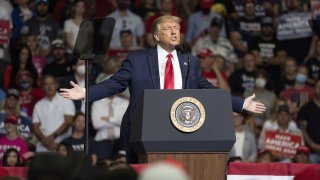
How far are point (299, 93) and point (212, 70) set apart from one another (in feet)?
3.95

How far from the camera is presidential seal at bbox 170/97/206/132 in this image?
9141 millimetres

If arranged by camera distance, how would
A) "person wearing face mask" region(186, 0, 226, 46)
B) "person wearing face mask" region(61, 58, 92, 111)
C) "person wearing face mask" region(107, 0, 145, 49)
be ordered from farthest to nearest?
"person wearing face mask" region(186, 0, 226, 46)
"person wearing face mask" region(107, 0, 145, 49)
"person wearing face mask" region(61, 58, 92, 111)

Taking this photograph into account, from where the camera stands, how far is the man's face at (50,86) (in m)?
15.6

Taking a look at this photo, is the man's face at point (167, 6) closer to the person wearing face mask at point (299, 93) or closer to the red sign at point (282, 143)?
the person wearing face mask at point (299, 93)

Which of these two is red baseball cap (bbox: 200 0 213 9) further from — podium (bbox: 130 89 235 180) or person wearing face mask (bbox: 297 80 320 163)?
podium (bbox: 130 89 235 180)

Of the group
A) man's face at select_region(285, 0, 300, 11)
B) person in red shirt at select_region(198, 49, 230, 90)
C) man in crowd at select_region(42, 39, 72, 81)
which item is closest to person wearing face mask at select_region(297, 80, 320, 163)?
person in red shirt at select_region(198, 49, 230, 90)

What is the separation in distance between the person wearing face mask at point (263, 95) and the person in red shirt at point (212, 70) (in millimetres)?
425

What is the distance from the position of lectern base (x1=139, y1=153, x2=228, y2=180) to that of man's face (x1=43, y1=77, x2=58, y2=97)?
21.5 ft

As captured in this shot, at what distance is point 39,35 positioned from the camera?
1725 centimetres

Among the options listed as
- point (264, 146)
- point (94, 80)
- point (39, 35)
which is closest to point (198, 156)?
point (264, 146)

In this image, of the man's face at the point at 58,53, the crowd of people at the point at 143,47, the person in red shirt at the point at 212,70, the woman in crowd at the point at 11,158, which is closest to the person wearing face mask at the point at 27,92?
the crowd of people at the point at 143,47

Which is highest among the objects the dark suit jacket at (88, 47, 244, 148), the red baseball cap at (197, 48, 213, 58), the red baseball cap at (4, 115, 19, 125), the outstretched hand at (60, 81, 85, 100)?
the dark suit jacket at (88, 47, 244, 148)

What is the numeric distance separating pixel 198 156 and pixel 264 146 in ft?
20.2

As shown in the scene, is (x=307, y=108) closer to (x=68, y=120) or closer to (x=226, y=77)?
(x=226, y=77)
